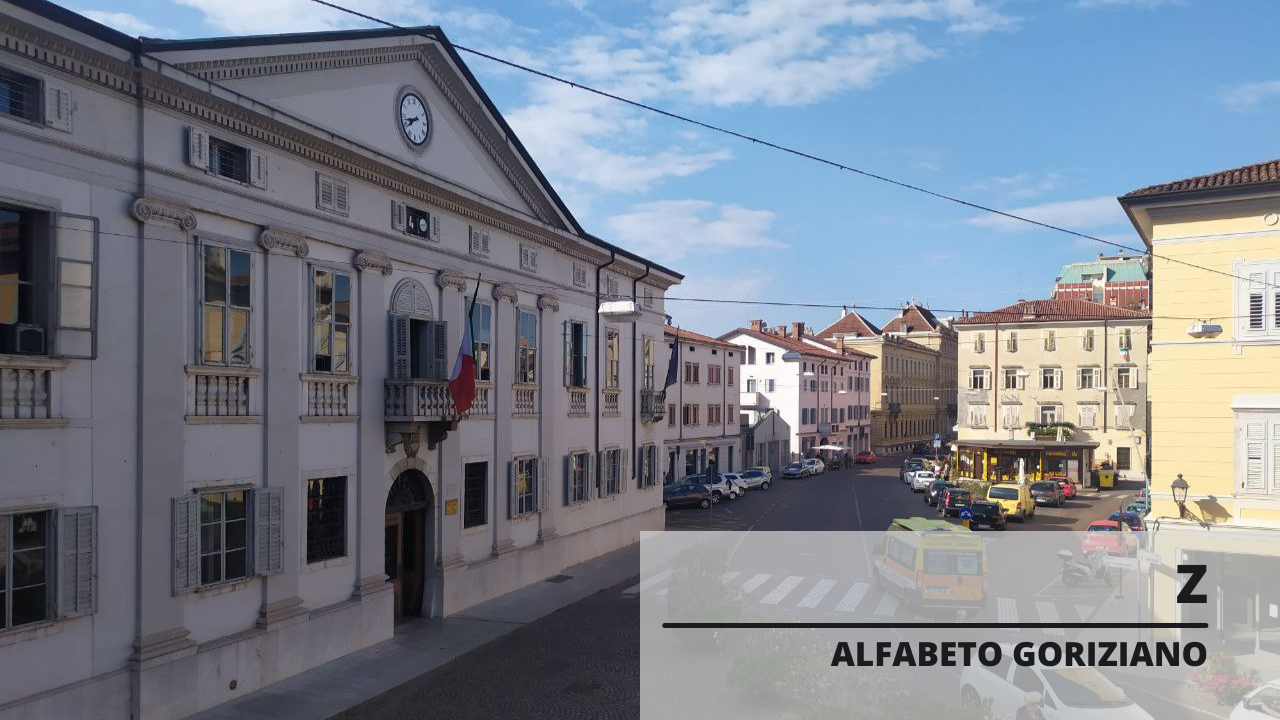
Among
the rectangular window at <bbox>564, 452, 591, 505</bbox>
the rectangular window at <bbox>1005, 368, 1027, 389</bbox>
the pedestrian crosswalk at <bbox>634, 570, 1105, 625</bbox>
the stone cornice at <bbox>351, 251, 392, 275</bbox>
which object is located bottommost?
the pedestrian crosswalk at <bbox>634, 570, 1105, 625</bbox>

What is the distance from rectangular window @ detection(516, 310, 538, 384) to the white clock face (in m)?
5.62

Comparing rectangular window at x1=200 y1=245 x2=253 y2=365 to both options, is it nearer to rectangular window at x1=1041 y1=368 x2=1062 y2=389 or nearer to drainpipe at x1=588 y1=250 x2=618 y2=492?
drainpipe at x1=588 y1=250 x2=618 y2=492

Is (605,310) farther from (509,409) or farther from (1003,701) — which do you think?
(1003,701)

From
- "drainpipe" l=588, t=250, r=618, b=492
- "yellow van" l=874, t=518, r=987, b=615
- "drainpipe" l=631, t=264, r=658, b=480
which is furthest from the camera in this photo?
"drainpipe" l=631, t=264, r=658, b=480

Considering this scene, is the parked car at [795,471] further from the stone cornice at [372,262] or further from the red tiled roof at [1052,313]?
the stone cornice at [372,262]

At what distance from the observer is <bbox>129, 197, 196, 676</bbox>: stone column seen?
13.2 m

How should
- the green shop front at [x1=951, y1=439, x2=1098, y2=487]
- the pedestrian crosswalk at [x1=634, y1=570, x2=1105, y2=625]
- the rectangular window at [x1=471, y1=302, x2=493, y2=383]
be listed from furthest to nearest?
1. the green shop front at [x1=951, y1=439, x2=1098, y2=487]
2. the rectangular window at [x1=471, y1=302, x2=493, y2=383]
3. the pedestrian crosswalk at [x1=634, y1=570, x2=1105, y2=625]

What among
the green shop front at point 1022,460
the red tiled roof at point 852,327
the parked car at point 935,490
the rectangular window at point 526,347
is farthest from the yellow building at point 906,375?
the rectangular window at point 526,347

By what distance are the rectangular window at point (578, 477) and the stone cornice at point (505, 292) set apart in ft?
18.4

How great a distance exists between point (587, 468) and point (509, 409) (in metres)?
5.48

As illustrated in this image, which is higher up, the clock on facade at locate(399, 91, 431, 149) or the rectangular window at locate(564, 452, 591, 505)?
the clock on facade at locate(399, 91, 431, 149)

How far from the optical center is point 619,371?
30641 mm

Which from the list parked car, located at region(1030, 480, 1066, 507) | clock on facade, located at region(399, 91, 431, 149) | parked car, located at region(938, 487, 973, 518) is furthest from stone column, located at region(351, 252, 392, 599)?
parked car, located at region(1030, 480, 1066, 507)

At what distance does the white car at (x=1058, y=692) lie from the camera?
497 inches
